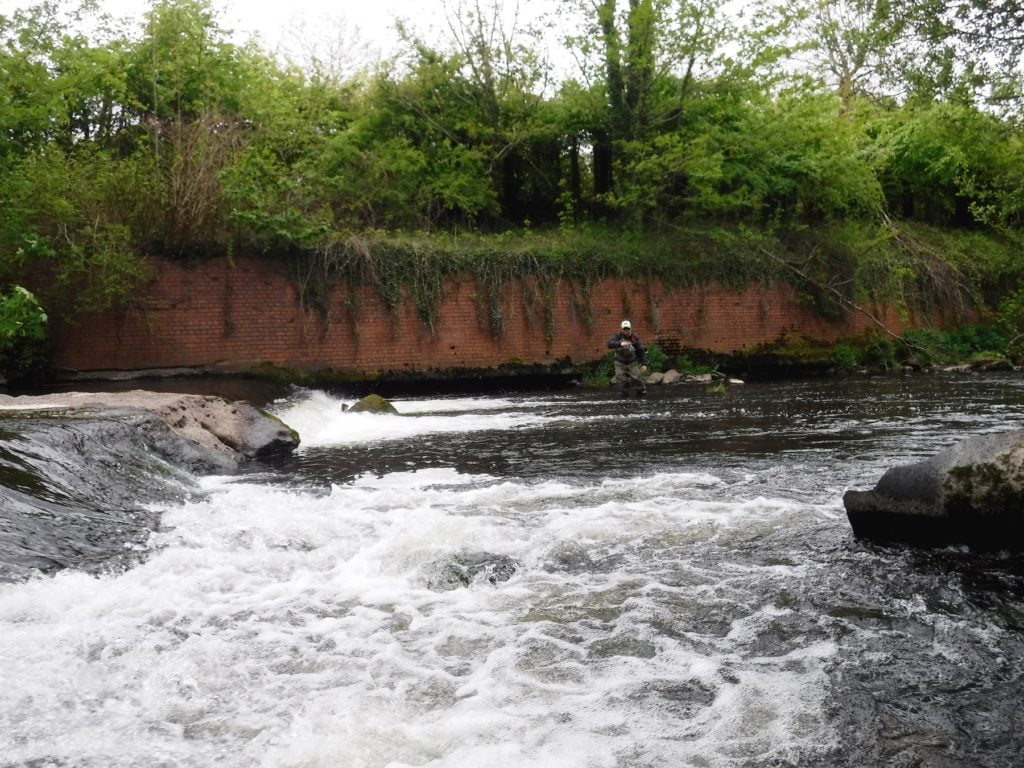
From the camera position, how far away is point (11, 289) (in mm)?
14617

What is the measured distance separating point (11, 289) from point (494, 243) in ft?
34.1

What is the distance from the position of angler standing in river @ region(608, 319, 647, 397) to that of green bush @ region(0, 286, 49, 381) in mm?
10411

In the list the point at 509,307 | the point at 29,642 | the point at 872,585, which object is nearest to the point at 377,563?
the point at 29,642

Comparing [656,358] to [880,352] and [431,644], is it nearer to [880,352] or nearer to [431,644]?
[880,352]

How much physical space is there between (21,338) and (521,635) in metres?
13.8

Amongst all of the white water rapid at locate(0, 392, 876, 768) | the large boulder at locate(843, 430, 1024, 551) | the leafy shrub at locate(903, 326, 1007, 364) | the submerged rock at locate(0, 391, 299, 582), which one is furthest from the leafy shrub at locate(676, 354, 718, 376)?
the large boulder at locate(843, 430, 1024, 551)

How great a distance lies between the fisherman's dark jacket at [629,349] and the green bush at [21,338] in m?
10.1

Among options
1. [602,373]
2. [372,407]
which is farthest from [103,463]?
[602,373]

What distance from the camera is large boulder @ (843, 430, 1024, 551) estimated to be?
16.7 feet

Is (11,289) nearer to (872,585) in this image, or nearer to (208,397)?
(208,397)

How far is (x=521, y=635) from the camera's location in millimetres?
4090

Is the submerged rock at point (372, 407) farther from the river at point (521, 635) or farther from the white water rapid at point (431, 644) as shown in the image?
the white water rapid at point (431, 644)

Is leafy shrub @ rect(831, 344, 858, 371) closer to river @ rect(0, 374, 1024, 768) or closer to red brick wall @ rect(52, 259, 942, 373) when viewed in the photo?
red brick wall @ rect(52, 259, 942, 373)

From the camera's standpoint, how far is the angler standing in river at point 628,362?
1705 cm
